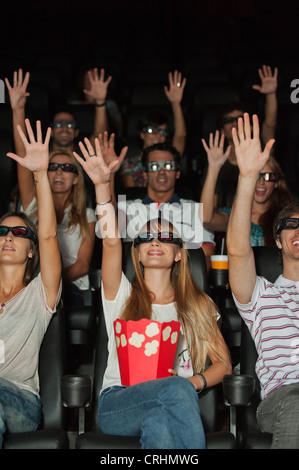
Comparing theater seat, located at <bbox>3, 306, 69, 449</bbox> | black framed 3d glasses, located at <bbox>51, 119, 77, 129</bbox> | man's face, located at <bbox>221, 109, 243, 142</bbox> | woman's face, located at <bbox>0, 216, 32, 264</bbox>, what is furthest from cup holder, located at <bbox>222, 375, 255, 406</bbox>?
black framed 3d glasses, located at <bbox>51, 119, 77, 129</bbox>

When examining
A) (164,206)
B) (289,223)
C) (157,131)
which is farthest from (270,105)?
(289,223)

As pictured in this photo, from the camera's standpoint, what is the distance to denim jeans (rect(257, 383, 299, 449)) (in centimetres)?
177

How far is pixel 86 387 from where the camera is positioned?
6.05 ft

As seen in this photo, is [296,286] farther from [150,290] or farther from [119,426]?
[119,426]

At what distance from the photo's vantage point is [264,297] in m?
2.18

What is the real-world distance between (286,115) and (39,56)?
119 inches

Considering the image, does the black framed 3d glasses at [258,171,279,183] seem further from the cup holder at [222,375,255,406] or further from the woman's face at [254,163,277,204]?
the cup holder at [222,375,255,406]

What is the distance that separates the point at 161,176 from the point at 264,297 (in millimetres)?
1168

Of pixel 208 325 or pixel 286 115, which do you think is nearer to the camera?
pixel 208 325

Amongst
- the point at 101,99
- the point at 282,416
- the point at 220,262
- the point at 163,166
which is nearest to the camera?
the point at 282,416

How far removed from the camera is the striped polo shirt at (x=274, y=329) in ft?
6.73

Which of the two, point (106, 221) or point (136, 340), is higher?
point (106, 221)

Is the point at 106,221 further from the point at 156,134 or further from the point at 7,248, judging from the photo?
the point at 156,134

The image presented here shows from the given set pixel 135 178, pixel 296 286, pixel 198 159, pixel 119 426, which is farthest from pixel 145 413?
pixel 198 159
